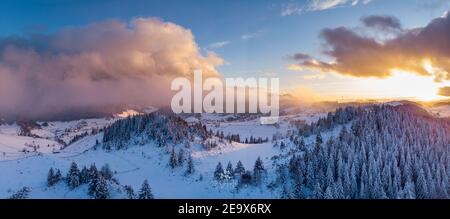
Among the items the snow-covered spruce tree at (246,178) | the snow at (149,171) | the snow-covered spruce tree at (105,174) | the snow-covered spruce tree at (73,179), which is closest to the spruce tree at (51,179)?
the snow at (149,171)

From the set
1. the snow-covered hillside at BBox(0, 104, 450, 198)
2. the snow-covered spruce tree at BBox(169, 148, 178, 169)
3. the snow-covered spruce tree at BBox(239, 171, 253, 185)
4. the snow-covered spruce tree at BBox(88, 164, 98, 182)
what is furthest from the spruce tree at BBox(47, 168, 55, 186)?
the snow-covered spruce tree at BBox(239, 171, 253, 185)

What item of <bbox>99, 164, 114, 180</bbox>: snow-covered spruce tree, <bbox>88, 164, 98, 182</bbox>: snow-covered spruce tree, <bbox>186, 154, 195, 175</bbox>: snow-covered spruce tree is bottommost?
<bbox>186, 154, 195, 175</bbox>: snow-covered spruce tree

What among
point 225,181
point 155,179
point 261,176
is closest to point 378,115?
point 261,176

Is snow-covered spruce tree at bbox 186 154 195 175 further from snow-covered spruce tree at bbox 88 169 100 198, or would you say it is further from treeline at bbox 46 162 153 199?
snow-covered spruce tree at bbox 88 169 100 198

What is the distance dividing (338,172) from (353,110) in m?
53.2

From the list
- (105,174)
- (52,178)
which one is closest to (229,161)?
(105,174)

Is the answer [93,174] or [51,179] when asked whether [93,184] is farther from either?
[51,179]

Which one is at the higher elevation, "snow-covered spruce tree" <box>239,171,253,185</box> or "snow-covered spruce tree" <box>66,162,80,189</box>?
"snow-covered spruce tree" <box>66,162,80,189</box>

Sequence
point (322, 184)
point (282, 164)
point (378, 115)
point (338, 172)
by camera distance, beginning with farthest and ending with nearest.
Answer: point (378, 115) → point (282, 164) → point (338, 172) → point (322, 184)

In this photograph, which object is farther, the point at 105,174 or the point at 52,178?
the point at 52,178

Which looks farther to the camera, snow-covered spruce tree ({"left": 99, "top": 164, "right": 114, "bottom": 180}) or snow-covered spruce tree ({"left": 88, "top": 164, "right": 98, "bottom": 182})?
snow-covered spruce tree ({"left": 99, "top": 164, "right": 114, "bottom": 180})
